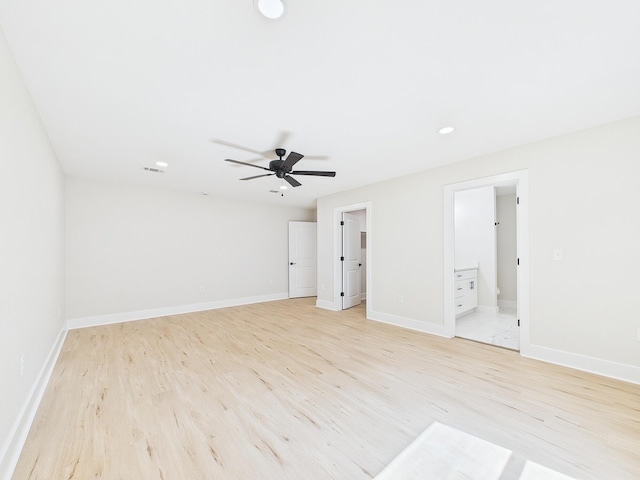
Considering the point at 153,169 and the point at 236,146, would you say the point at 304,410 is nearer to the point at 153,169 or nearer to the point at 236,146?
the point at 236,146

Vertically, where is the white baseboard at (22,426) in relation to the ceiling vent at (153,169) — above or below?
below

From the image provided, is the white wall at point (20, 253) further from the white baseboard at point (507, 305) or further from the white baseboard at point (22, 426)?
the white baseboard at point (507, 305)

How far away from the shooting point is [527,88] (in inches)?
78.0

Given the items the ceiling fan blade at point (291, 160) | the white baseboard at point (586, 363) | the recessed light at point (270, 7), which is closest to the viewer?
the recessed light at point (270, 7)

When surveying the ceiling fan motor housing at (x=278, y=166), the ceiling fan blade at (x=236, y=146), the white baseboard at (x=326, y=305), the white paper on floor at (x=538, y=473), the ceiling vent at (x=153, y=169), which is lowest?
the white baseboard at (x=326, y=305)

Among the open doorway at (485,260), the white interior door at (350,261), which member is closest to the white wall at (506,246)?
the open doorway at (485,260)

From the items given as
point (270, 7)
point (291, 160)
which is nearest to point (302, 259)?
point (291, 160)

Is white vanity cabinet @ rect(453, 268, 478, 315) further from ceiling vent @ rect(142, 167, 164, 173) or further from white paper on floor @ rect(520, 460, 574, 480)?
ceiling vent @ rect(142, 167, 164, 173)

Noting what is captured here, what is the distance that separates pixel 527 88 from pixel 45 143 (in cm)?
444

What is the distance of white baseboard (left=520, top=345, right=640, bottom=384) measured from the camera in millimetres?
2428

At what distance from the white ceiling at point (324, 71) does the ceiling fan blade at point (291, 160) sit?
21 cm

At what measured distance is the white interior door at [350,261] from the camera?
18.4 ft

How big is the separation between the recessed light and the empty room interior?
12mm

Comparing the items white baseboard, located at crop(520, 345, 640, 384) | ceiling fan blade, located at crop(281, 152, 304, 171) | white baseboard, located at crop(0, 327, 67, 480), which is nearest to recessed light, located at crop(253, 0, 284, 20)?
ceiling fan blade, located at crop(281, 152, 304, 171)
